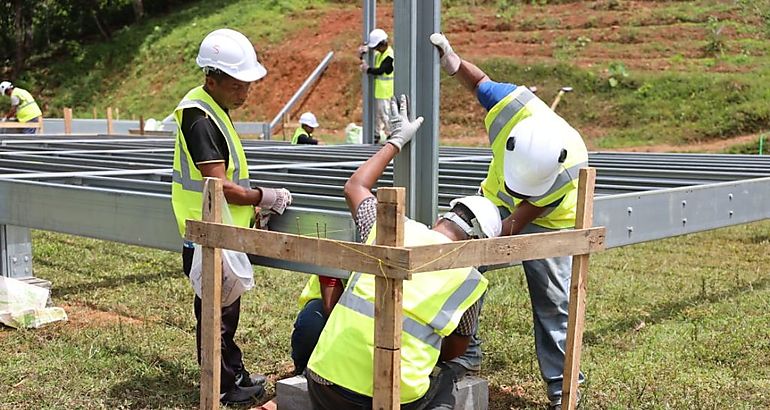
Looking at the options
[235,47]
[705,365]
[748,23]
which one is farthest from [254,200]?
[748,23]

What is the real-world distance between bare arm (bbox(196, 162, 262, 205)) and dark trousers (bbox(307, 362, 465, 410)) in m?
1.10

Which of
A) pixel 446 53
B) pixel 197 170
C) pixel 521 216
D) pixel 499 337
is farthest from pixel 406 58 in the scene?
pixel 499 337

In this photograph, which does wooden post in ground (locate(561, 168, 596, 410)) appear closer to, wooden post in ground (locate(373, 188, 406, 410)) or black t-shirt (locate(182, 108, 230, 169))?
wooden post in ground (locate(373, 188, 406, 410))

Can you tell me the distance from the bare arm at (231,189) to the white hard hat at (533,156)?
118 centimetres

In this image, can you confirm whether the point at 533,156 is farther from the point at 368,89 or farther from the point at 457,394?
the point at 368,89

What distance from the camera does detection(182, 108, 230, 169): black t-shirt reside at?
13.7ft

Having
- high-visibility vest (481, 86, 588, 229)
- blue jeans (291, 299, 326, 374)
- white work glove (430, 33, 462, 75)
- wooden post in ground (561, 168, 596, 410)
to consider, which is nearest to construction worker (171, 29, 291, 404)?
blue jeans (291, 299, 326, 374)

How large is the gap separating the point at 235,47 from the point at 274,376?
80.5 inches

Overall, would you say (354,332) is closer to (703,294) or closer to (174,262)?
(703,294)

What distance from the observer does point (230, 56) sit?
4281mm

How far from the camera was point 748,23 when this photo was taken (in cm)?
2898

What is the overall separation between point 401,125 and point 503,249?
0.96 m

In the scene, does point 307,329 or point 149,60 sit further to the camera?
point 149,60

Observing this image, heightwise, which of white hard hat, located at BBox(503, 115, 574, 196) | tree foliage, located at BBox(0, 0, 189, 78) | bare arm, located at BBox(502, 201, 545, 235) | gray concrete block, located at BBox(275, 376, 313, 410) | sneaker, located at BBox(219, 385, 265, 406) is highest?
tree foliage, located at BBox(0, 0, 189, 78)
